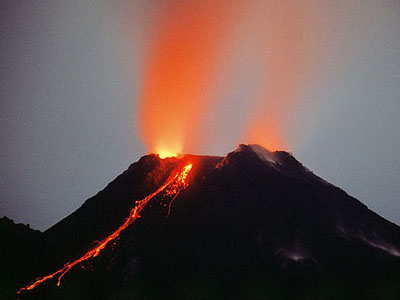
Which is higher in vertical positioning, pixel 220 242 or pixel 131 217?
pixel 131 217

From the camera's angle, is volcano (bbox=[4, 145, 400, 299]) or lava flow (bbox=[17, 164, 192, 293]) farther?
lava flow (bbox=[17, 164, 192, 293])

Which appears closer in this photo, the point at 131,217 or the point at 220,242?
the point at 220,242

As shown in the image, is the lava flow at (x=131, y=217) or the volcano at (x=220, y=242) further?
the lava flow at (x=131, y=217)

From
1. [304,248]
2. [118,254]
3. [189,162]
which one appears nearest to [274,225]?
[304,248]
